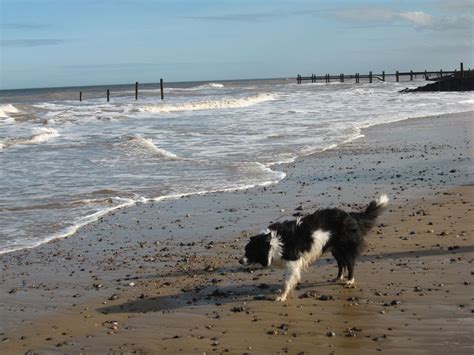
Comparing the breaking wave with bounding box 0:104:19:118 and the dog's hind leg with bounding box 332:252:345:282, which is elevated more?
the breaking wave with bounding box 0:104:19:118

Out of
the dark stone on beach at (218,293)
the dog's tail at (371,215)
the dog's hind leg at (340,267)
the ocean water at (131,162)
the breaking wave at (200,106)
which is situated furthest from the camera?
the breaking wave at (200,106)

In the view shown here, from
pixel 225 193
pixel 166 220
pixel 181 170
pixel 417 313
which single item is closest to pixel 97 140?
pixel 181 170

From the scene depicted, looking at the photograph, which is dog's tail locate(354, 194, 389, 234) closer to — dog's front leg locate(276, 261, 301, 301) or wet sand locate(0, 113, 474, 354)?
wet sand locate(0, 113, 474, 354)

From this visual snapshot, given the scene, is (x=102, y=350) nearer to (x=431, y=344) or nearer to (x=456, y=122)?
(x=431, y=344)

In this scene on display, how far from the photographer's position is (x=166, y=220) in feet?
31.1

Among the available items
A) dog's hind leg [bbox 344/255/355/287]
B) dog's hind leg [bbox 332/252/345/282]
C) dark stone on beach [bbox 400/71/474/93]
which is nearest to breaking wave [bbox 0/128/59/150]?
dog's hind leg [bbox 332/252/345/282]

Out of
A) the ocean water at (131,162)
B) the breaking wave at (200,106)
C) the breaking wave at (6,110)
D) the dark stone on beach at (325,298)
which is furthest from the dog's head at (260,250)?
the breaking wave at (200,106)

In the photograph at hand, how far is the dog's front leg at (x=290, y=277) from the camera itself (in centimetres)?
591

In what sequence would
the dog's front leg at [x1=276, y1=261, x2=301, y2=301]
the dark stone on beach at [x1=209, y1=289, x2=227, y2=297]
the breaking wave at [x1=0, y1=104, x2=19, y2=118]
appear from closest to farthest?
the dog's front leg at [x1=276, y1=261, x2=301, y2=301] → the dark stone on beach at [x1=209, y1=289, x2=227, y2=297] → the breaking wave at [x1=0, y1=104, x2=19, y2=118]

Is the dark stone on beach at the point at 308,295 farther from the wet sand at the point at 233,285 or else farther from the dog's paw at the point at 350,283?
the dog's paw at the point at 350,283

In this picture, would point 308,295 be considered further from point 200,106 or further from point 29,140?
point 200,106

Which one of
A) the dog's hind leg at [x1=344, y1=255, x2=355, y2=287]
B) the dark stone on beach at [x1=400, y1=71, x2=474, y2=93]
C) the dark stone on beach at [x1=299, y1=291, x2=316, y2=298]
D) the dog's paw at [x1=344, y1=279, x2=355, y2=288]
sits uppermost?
the dark stone on beach at [x1=400, y1=71, x2=474, y2=93]

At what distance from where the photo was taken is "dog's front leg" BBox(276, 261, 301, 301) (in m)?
5.91

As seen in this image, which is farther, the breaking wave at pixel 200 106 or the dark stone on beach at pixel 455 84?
the dark stone on beach at pixel 455 84
